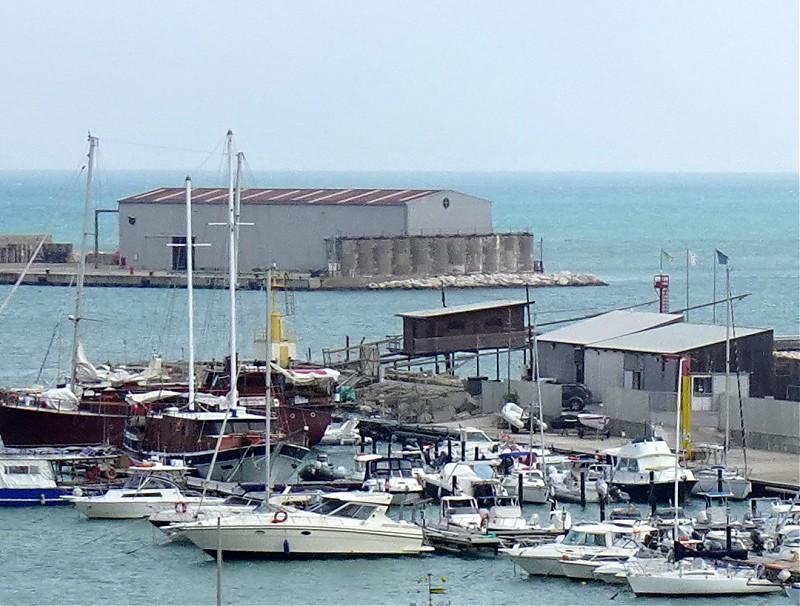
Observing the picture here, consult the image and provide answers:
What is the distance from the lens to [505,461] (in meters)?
34.3

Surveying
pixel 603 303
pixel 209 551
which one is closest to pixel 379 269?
pixel 603 303

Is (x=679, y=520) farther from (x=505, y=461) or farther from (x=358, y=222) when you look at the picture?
(x=358, y=222)

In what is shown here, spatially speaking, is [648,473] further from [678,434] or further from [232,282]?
[232,282]

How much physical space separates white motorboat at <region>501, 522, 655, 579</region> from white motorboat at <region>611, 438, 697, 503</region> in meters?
4.61

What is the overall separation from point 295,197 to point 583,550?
63.8 meters

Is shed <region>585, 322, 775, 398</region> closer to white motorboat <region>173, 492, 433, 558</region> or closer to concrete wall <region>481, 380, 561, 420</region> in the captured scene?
concrete wall <region>481, 380, 561, 420</region>

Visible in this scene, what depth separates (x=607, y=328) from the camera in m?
43.2

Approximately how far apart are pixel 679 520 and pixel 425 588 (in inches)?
157

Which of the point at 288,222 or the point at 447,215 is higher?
the point at 447,215

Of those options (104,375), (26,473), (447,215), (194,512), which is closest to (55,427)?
(104,375)

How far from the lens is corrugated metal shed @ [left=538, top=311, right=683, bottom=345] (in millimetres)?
42469

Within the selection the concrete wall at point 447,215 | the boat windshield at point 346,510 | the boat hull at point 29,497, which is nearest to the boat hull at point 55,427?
the boat hull at point 29,497

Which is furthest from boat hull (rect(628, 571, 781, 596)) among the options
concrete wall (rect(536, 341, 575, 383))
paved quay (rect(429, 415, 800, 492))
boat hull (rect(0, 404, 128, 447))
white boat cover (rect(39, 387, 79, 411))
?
white boat cover (rect(39, 387, 79, 411))

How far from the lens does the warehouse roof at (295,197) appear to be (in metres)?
88.2
